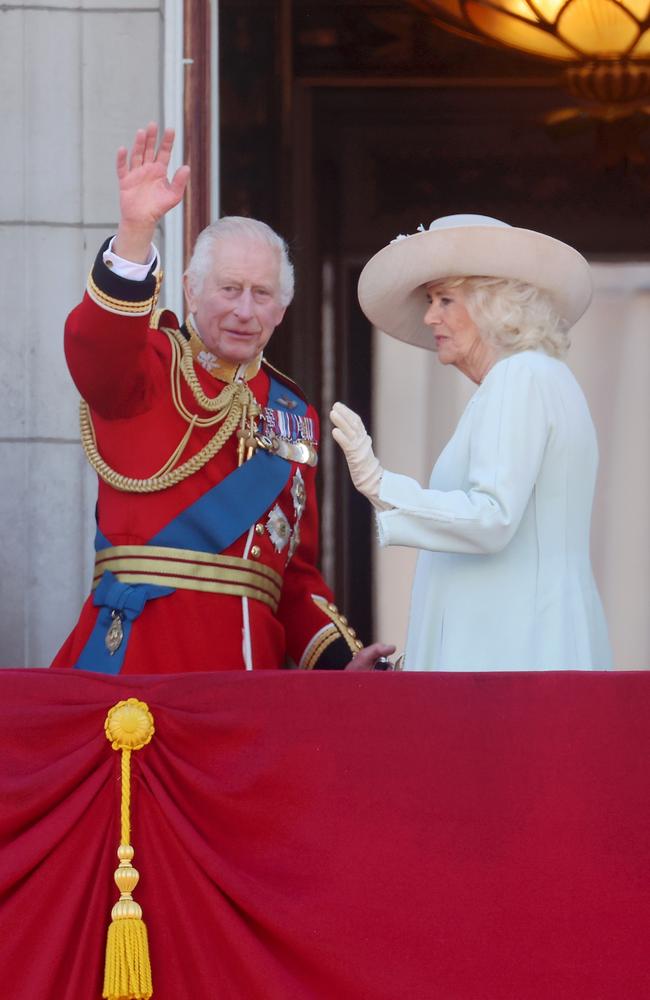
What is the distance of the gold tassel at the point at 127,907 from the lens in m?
2.89

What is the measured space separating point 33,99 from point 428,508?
5.52 ft

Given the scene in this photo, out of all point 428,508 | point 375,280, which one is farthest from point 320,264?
point 428,508

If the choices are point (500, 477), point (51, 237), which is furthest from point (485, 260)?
point (51, 237)

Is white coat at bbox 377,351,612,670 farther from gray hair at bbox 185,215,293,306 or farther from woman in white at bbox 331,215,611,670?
gray hair at bbox 185,215,293,306

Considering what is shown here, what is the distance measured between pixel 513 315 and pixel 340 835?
1.04 metres

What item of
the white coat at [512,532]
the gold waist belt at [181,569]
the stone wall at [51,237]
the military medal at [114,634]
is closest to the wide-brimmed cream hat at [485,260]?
the white coat at [512,532]

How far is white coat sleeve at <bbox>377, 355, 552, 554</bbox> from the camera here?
10.9 ft

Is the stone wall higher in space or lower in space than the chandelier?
lower

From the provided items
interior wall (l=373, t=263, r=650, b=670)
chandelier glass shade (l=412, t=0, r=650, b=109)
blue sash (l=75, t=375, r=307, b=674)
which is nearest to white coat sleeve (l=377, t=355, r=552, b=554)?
blue sash (l=75, t=375, r=307, b=674)

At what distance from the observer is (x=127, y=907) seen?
2947 millimetres

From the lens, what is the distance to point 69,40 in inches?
178

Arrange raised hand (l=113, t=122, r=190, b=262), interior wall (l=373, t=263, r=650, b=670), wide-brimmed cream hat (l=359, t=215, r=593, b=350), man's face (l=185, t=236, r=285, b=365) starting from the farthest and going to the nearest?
Answer: interior wall (l=373, t=263, r=650, b=670)
man's face (l=185, t=236, r=285, b=365)
wide-brimmed cream hat (l=359, t=215, r=593, b=350)
raised hand (l=113, t=122, r=190, b=262)

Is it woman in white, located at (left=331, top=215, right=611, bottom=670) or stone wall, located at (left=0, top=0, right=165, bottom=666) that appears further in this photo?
stone wall, located at (left=0, top=0, right=165, bottom=666)

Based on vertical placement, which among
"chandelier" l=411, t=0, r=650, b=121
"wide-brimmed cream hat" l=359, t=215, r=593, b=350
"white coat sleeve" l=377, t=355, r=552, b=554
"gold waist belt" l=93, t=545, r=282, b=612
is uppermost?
"chandelier" l=411, t=0, r=650, b=121
